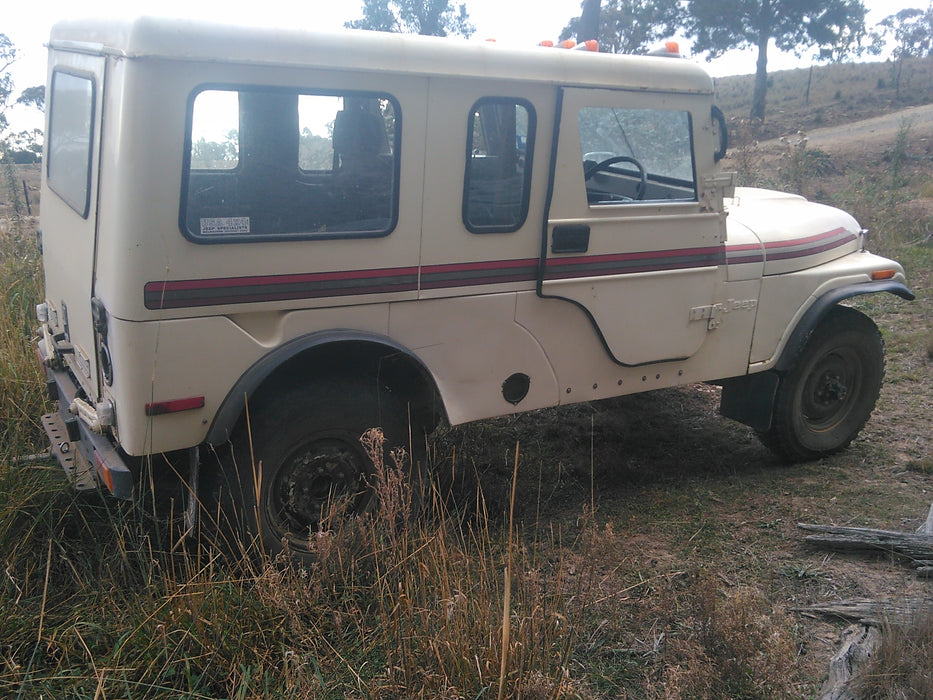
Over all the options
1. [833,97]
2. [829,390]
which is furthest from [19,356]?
[833,97]

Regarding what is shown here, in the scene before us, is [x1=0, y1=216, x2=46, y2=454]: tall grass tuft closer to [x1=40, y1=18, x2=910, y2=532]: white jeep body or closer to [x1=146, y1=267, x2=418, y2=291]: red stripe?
[x1=40, y1=18, x2=910, y2=532]: white jeep body

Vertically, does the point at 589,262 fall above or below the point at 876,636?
above

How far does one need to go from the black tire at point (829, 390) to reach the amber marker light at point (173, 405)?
3.38 meters

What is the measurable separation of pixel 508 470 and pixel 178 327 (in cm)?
237

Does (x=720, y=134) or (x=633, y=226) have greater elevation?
(x=720, y=134)

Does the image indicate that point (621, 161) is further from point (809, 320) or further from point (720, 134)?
point (809, 320)

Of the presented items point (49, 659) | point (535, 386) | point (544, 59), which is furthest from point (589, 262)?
point (49, 659)

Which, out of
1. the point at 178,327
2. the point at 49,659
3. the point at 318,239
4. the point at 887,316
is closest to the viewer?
the point at 49,659

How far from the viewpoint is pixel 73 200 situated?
12.4 ft

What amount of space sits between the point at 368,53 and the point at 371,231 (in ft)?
2.35

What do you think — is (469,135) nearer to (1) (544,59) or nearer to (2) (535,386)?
(1) (544,59)

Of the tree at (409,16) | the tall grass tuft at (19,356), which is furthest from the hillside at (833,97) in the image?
the tall grass tuft at (19,356)

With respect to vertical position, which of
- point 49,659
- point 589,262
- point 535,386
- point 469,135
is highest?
point 469,135

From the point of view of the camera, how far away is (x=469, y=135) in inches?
146
